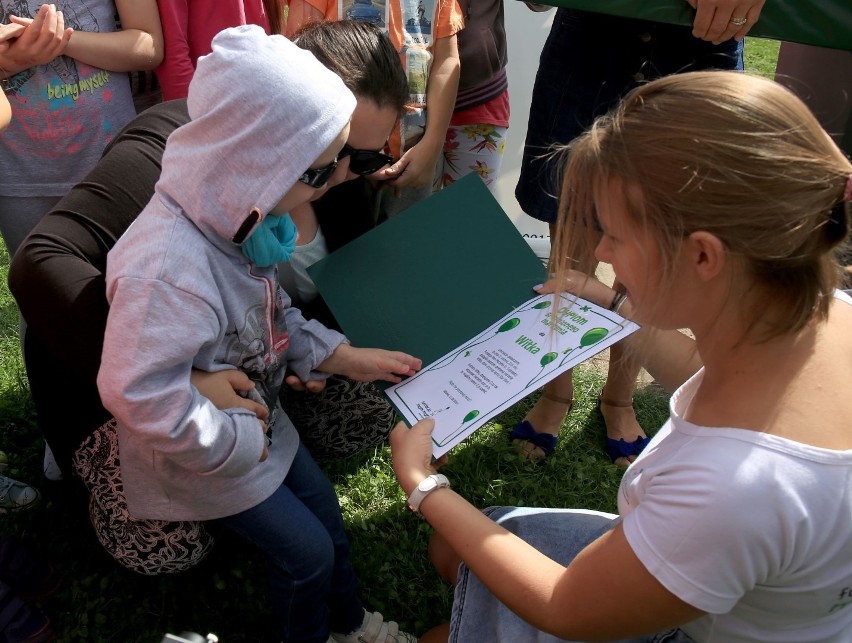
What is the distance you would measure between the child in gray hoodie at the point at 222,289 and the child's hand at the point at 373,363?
0.19 metres

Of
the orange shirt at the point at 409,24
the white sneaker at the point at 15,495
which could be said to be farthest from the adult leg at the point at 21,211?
the orange shirt at the point at 409,24

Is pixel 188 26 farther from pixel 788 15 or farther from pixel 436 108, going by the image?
pixel 788 15

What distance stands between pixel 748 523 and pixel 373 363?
0.93 meters

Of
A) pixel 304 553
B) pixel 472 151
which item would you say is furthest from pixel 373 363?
pixel 472 151

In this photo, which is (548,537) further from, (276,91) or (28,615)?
(28,615)

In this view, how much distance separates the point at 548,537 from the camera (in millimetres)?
1512

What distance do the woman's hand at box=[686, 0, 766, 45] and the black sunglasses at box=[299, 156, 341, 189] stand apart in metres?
1.07

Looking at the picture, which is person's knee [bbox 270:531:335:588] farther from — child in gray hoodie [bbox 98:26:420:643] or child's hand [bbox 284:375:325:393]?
child's hand [bbox 284:375:325:393]

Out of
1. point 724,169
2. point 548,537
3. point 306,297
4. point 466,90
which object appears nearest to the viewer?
point 724,169

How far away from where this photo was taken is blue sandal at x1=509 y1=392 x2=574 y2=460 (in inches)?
102

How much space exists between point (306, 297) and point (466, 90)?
1107 mm

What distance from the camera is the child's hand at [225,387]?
A: 1.37 m

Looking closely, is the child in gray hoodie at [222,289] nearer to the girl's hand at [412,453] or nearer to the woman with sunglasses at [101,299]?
the woman with sunglasses at [101,299]

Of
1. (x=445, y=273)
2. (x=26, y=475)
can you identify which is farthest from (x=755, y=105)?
→ (x=26, y=475)
